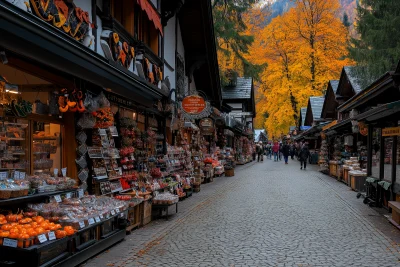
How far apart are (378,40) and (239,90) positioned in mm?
15358

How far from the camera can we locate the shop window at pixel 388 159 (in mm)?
11109

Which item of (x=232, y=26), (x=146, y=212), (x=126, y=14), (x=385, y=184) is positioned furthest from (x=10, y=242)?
(x=232, y=26)

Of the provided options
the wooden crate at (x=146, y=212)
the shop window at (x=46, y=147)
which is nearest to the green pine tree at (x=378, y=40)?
the wooden crate at (x=146, y=212)

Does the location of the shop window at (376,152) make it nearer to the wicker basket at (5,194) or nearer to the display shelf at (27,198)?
the display shelf at (27,198)

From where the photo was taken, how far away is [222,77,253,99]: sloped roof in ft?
120

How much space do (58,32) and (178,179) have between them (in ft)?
28.5

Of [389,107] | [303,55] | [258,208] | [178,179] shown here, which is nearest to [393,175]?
[389,107]

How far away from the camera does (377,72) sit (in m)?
22.5

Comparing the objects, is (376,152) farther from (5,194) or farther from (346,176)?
(5,194)

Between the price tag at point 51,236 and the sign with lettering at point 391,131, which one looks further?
the sign with lettering at point 391,131

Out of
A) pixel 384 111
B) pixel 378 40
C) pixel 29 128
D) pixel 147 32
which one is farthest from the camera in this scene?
pixel 378 40

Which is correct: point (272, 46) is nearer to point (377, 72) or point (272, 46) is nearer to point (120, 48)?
point (377, 72)

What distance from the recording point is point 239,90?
1481 inches

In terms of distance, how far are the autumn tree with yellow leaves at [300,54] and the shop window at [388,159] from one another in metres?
25.8
